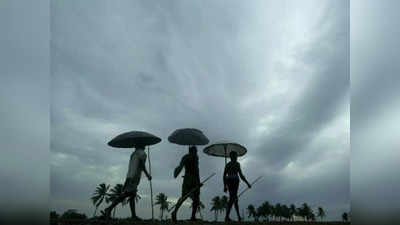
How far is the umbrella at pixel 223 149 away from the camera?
1255cm

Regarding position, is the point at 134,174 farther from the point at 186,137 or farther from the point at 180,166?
the point at 186,137

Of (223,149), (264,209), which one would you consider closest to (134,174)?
(223,149)

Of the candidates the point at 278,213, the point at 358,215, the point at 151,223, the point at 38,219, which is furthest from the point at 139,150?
the point at 278,213

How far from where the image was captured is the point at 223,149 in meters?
12.8

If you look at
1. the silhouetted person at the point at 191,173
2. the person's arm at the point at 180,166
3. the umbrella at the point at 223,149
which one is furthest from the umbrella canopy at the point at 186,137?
the umbrella at the point at 223,149

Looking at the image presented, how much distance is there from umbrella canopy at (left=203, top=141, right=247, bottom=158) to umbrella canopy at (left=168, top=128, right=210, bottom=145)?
140 centimetres

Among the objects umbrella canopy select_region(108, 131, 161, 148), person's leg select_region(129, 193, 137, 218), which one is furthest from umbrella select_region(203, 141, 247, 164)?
person's leg select_region(129, 193, 137, 218)

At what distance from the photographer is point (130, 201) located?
29.6 feet

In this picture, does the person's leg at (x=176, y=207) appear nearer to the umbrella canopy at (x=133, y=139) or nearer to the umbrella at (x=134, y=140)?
the umbrella at (x=134, y=140)

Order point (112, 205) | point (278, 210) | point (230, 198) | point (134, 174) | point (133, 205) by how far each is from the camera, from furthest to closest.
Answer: point (278, 210) → point (230, 198) → point (134, 174) → point (133, 205) → point (112, 205)

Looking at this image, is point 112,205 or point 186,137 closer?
point 112,205

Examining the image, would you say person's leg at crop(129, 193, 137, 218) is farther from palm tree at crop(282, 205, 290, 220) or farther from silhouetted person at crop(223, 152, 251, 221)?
palm tree at crop(282, 205, 290, 220)

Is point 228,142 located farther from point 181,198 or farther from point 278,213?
point 278,213

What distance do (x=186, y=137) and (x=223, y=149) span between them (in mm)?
2066
